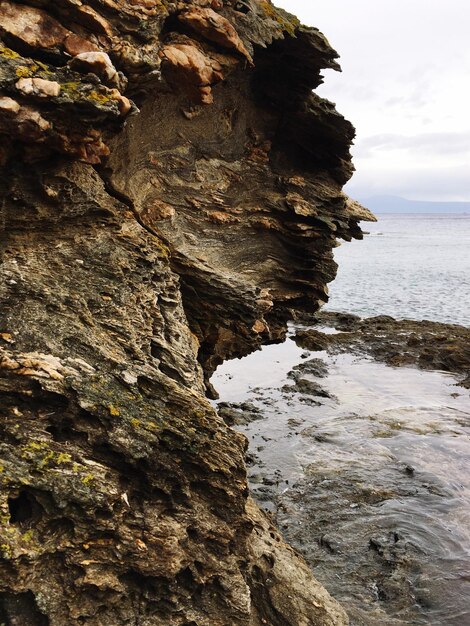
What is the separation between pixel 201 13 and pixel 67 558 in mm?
12934

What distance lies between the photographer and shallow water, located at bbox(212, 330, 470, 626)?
15.7m

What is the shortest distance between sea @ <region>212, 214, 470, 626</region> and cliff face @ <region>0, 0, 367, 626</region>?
3672 mm

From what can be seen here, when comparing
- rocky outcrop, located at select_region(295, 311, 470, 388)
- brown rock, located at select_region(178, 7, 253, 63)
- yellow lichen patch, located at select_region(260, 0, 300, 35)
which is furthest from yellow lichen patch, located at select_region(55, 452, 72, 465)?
rocky outcrop, located at select_region(295, 311, 470, 388)

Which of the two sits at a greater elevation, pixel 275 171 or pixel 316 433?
pixel 275 171

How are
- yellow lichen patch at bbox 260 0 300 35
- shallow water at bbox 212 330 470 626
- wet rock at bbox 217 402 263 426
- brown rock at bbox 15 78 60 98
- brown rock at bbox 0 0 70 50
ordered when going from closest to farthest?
brown rock at bbox 15 78 60 98 → brown rock at bbox 0 0 70 50 → shallow water at bbox 212 330 470 626 → yellow lichen patch at bbox 260 0 300 35 → wet rock at bbox 217 402 263 426

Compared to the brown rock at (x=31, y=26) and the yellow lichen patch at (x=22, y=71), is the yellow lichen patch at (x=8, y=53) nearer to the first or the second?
the yellow lichen patch at (x=22, y=71)

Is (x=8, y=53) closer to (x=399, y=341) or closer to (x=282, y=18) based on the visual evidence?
(x=282, y=18)

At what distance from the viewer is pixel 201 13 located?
46.6ft

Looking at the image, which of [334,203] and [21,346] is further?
[334,203]

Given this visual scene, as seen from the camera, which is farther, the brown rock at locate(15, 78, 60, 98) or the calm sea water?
the calm sea water

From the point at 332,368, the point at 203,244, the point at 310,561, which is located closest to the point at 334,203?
the point at 203,244

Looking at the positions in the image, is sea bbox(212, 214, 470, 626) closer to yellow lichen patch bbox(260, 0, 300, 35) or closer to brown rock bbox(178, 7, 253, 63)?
brown rock bbox(178, 7, 253, 63)

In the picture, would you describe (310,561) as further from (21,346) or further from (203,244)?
(21,346)

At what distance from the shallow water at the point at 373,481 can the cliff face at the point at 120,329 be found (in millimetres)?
3445
